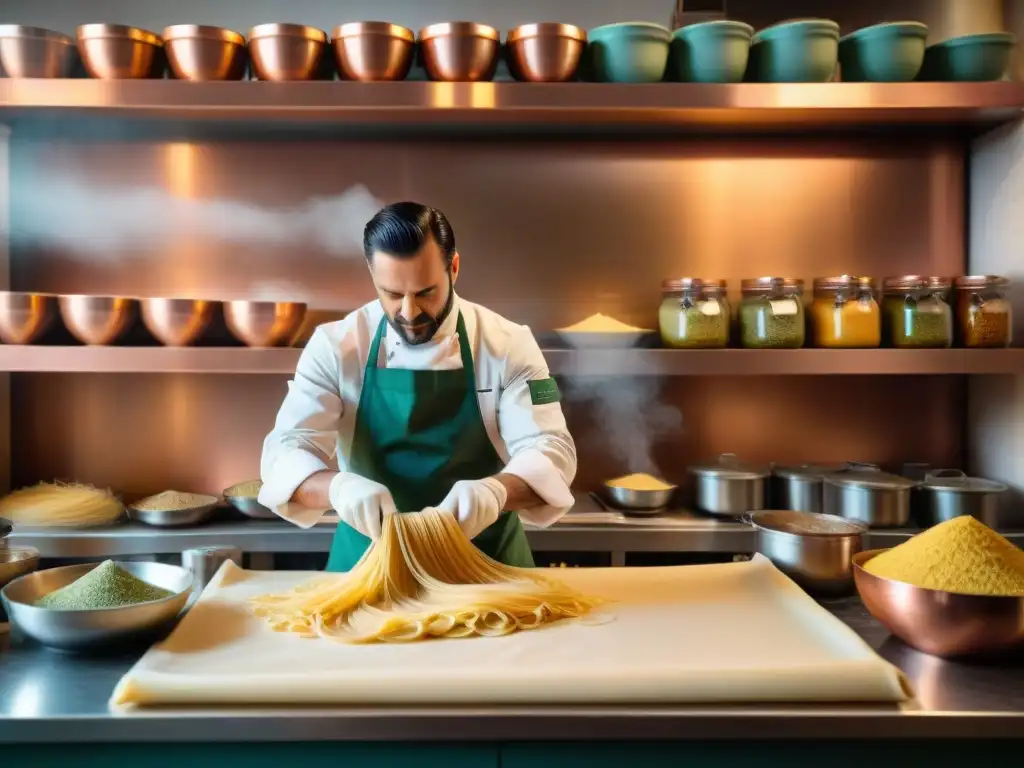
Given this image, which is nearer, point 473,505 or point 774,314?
point 473,505

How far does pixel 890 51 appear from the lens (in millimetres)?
2975

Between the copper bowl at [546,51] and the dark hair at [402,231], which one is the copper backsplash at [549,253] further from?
the dark hair at [402,231]

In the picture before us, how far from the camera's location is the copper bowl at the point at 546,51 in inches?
115

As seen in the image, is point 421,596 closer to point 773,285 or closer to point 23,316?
point 773,285

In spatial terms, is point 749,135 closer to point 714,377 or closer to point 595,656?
point 714,377

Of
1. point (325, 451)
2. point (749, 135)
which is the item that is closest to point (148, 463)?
point (325, 451)

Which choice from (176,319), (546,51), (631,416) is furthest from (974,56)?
(176,319)

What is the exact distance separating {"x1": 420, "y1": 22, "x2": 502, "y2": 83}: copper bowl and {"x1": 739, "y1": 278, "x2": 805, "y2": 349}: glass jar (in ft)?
4.04

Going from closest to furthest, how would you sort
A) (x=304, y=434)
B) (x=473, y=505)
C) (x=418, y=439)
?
(x=473, y=505) < (x=304, y=434) < (x=418, y=439)

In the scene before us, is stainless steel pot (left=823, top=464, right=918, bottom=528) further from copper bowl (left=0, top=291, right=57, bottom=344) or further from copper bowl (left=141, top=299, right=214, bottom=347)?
copper bowl (left=0, top=291, right=57, bottom=344)

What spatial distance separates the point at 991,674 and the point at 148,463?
122 inches

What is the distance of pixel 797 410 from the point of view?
355cm

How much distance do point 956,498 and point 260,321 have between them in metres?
2.55

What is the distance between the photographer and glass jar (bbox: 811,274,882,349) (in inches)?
121
